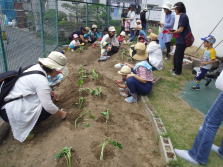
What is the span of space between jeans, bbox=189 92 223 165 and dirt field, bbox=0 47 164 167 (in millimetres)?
514

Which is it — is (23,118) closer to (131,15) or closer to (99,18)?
(99,18)

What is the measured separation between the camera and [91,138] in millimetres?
3012

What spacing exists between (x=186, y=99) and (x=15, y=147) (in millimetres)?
3795

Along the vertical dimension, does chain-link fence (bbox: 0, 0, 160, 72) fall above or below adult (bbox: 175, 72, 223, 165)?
above

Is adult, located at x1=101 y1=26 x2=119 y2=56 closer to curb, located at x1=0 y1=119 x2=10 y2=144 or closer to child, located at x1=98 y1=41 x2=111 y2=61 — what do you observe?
child, located at x1=98 y1=41 x2=111 y2=61

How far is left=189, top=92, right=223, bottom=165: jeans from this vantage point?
8.38 feet

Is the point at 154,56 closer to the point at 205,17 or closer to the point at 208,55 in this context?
the point at 208,55

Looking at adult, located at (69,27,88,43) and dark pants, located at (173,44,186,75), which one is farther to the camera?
adult, located at (69,27,88,43)

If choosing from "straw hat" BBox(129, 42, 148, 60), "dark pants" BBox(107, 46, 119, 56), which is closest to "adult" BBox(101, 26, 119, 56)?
"dark pants" BBox(107, 46, 119, 56)

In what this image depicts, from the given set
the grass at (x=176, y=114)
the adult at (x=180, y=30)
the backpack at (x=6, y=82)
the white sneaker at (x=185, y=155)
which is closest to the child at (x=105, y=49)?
the grass at (x=176, y=114)

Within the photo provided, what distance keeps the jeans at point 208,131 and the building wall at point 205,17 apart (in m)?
6.11

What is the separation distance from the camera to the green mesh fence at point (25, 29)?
14.3ft

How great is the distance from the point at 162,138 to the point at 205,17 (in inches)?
281

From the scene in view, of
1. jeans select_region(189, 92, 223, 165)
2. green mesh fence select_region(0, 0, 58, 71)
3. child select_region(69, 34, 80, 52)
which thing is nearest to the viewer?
jeans select_region(189, 92, 223, 165)
